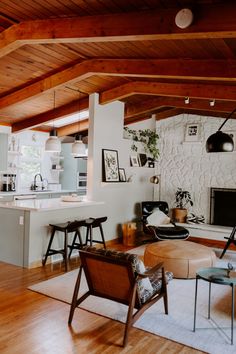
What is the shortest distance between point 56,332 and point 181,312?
137 cm

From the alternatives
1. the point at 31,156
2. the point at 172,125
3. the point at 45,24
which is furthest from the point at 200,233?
the point at 45,24

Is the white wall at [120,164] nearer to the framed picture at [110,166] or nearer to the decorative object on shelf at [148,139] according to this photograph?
the framed picture at [110,166]

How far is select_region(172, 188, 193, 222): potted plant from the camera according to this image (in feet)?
25.0

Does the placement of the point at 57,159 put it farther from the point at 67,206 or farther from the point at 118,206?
the point at 67,206

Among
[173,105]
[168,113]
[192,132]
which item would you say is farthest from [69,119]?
[192,132]

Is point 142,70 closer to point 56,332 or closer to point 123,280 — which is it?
point 123,280

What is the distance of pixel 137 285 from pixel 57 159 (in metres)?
6.82

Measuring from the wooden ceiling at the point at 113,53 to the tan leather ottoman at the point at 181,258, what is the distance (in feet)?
8.00

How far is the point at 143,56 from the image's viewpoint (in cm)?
454

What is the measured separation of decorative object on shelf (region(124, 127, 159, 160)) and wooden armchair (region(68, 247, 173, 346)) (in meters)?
4.73

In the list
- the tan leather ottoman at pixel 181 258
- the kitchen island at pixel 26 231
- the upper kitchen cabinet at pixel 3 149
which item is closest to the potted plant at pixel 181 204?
the tan leather ottoman at pixel 181 258

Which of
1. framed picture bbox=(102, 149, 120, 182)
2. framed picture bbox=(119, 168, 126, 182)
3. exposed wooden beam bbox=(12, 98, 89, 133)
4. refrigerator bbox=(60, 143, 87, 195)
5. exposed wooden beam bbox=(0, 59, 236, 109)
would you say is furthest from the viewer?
refrigerator bbox=(60, 143, 87, 195)

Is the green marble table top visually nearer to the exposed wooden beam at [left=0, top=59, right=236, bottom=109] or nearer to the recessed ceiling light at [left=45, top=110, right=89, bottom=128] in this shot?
the exposed wooden beam at [left=0, top=59, right=236, bottom=109]

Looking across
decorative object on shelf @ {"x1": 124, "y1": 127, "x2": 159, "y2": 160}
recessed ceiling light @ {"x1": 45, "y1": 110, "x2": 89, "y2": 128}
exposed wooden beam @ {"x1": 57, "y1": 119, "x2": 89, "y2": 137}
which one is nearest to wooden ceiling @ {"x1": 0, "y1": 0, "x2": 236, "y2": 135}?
decorative object on shelf @ {"x1": 124, "y1": 127, "x2": 159, "y2": 160}
